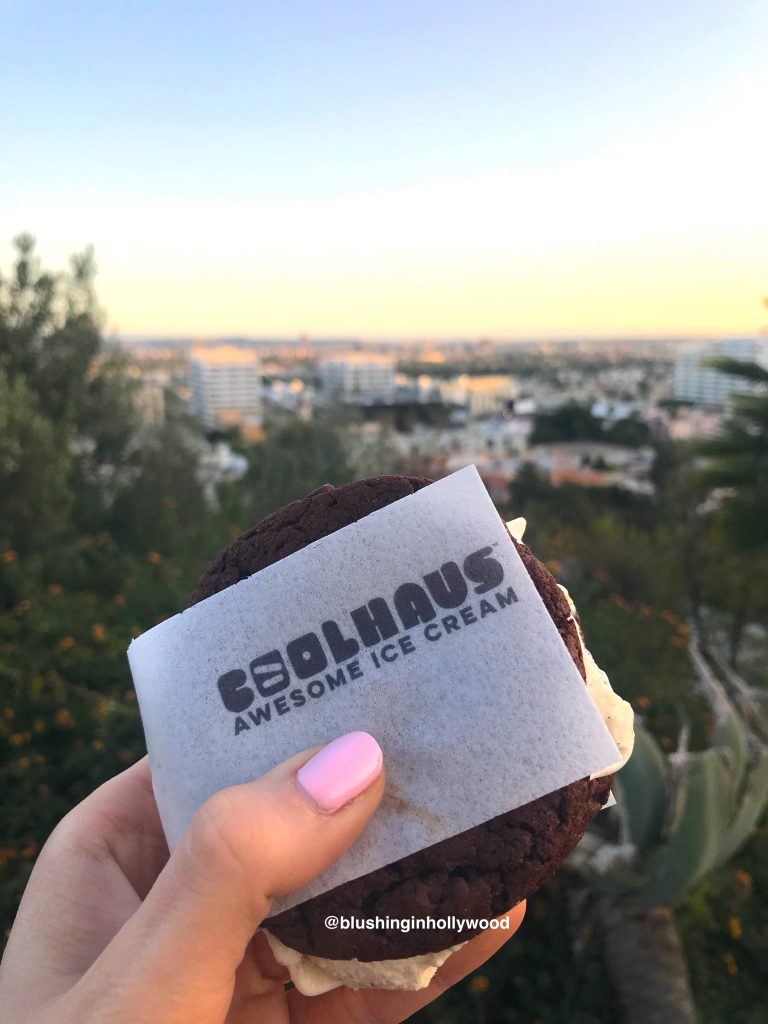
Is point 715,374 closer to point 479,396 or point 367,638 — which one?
point 367,638

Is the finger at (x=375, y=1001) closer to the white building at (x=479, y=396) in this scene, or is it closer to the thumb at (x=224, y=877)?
the thumb at (x=224, y=877)

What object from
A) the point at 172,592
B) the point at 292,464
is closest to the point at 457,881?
the point at 172,592

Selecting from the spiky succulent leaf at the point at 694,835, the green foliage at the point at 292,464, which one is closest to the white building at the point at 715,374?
the green foliage at the point at 292,464

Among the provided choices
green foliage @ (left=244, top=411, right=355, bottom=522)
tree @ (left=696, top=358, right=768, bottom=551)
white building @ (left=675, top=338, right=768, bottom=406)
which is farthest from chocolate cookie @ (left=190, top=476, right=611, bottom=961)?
white building @ (left=675, top=338, right=768, bottom=406)

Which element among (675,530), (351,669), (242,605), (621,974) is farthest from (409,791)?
(675,530)

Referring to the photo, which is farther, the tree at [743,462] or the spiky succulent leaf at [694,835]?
the tree at [743,462]

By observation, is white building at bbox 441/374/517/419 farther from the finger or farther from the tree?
the finger
